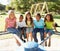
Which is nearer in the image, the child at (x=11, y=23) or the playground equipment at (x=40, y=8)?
the child at (x=11, y=23)

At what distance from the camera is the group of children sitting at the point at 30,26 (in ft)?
10.5

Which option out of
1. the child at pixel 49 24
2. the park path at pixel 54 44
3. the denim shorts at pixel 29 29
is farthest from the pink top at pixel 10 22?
the park path at pixel 54 44

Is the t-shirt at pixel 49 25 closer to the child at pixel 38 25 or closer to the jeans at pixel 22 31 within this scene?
the child at pixel 38 25

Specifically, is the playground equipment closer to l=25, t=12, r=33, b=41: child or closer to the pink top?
l=25, t=12, r=33, b=41: child

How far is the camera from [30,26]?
333cm

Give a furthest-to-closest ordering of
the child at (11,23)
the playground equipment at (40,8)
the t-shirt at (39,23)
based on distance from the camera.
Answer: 1. the playground equipment at (40,8)
2. the t-shirt at (39,23)
3. the child at (11,23)

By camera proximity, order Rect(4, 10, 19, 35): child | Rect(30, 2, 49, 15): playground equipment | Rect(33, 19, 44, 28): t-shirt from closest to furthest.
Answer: Rect(4, 10, 19, 35): child
Rect(33, 19, 44, 28): t-shirt
Rect(30, 2, 49, 15): playground equipment

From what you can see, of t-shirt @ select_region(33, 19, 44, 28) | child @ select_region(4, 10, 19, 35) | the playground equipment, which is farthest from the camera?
the playground equipment

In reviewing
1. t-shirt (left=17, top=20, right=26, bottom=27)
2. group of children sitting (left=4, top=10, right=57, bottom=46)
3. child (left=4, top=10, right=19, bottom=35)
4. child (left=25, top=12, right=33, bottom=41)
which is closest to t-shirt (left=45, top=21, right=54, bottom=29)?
group of children sitting (left=4, top=10, right=57, bottom=46)

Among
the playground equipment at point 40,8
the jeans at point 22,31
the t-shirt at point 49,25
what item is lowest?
the jeans at point 22,31

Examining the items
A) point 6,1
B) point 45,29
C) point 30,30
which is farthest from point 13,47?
point 6,1

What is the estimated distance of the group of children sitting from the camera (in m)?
3.20

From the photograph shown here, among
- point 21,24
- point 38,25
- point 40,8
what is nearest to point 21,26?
point 21,24

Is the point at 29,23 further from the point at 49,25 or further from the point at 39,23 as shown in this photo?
the point at 49,25
